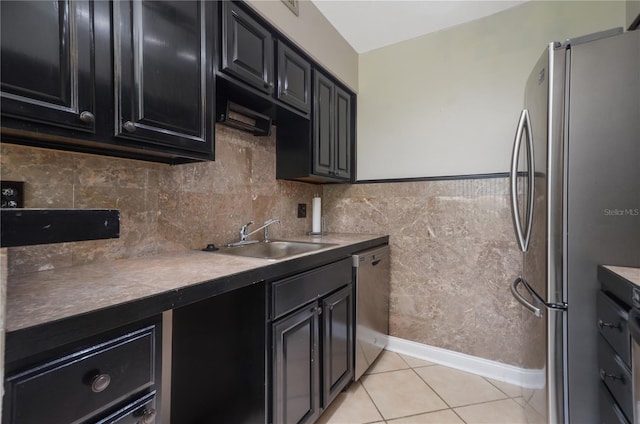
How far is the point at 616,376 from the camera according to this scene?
94 cm

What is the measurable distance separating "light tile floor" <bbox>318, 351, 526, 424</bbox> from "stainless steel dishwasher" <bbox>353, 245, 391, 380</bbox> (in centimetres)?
14

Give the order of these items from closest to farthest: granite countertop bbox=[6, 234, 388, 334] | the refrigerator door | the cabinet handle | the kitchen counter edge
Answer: the kitchen counter edge
granite countertop bbox=[6, 234, 388, 334]
the cabinet handle
the refrigerator door

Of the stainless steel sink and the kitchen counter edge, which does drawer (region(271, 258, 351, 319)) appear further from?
the stainless steel sink

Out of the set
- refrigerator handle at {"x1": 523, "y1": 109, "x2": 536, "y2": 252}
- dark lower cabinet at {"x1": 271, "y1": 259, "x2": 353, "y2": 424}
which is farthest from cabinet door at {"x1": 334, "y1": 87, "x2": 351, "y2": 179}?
refrigerator handle at {"x1": 523, "y1": 109, "x2": 536, "y2": 252}

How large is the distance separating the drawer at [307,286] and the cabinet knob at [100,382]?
23.2 inches

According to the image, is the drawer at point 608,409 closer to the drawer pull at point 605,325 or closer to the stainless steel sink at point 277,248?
the drawer pull at point 605,325

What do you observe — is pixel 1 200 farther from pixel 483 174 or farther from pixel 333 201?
pixel 483 174

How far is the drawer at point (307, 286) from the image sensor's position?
1202 millimetres

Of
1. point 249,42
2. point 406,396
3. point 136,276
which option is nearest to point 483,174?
point 406,396

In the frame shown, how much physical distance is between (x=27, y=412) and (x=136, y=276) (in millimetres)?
442

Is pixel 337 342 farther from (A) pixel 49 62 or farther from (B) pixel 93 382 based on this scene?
(A) pixel 49 62

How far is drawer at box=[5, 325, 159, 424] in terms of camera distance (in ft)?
1.83

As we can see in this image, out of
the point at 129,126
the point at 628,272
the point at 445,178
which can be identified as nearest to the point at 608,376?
the point at 628,272

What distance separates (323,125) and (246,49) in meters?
0.82
